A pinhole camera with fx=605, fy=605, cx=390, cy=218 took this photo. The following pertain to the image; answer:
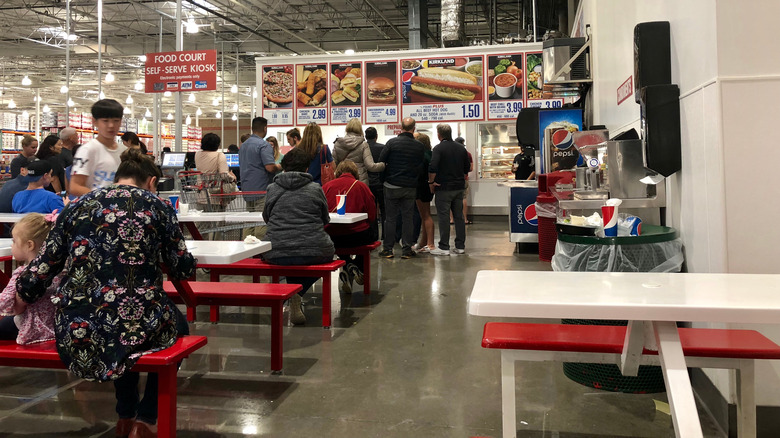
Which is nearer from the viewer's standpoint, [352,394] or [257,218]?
[352,394]

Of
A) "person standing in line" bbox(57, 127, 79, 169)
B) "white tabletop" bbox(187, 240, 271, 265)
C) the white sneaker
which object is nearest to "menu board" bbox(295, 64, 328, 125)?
the white sneaker

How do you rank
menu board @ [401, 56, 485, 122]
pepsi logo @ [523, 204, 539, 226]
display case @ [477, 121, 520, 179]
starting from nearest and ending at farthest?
pepsi logo @ [523, 204, 539, 226] → menu board @ [401, 56, 485, 122] → display case @ [477, 121, 520, 179]

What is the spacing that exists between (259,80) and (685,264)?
27.6 feet

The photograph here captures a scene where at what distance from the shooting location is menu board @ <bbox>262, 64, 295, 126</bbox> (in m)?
9.91

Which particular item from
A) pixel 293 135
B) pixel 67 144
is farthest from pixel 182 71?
→ pixel 293 135

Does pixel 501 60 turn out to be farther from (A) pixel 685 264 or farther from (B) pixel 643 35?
(A) pixel 685 264

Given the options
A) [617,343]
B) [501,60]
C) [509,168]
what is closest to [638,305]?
[617,343]

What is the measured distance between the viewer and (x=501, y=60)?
9172 millimetres

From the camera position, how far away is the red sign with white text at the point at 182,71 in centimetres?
854

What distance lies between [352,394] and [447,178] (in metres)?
4.64

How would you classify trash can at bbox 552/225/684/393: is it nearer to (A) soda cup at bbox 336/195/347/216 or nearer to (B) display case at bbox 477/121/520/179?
(A) soda cup at bbox 336/195/347/216

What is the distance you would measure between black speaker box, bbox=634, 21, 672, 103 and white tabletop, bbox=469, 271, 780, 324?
1.54 meters

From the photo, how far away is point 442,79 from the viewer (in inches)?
371

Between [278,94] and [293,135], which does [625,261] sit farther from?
[278,94]
